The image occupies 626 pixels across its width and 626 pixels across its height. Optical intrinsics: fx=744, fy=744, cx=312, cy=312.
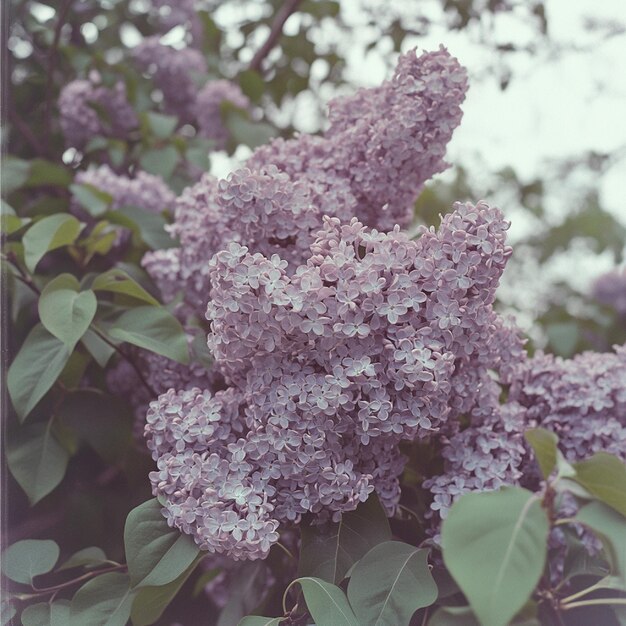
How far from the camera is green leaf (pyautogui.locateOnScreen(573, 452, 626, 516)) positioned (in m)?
0.39

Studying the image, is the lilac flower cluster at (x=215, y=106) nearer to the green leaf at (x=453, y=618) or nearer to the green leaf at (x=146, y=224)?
the green leaf at (x=146, y=224)

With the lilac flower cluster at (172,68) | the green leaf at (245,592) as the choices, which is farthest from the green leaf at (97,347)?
the lilac flower cluster at (172,68)

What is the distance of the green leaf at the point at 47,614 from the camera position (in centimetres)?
52

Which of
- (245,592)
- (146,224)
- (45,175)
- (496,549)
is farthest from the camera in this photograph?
(45,175)

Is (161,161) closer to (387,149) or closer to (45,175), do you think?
(45,175)

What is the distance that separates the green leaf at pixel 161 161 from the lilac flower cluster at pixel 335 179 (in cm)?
38

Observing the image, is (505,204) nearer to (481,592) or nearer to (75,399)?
(75,399)

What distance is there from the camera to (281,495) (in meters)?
0.50

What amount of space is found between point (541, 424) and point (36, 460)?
0.42 metres

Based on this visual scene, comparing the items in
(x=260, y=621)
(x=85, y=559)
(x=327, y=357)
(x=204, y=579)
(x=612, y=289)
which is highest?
(x=327, y=357)

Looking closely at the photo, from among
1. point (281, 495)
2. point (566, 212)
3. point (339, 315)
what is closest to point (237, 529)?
point (281, 495)

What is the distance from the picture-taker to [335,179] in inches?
24.1

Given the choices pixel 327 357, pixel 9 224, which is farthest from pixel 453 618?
pixel 9 224

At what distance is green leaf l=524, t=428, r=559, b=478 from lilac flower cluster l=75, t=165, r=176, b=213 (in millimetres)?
605
